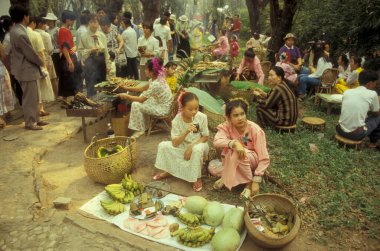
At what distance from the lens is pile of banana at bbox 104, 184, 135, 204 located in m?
4.23

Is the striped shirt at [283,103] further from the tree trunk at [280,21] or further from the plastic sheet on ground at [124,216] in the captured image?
the tree trunk at [280,21]

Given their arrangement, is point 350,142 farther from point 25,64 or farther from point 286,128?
point 25,64

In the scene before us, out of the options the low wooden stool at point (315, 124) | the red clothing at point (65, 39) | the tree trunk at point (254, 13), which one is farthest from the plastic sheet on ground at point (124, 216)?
the tree trunk at point (254, 13)

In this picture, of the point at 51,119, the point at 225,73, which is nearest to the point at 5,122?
the point at 51,119

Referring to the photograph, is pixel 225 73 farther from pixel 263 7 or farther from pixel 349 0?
pixel 263 7

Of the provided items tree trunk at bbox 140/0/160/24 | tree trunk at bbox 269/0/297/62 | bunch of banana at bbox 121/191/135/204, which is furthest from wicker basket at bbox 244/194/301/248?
tree trunk at bbox 140/0/160/24

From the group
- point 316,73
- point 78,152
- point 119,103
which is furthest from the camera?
point 316,73

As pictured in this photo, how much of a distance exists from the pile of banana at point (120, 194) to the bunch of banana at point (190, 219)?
30.2 inches

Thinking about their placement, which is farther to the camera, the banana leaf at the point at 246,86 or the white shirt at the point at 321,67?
the white shirt at the point at 321,67

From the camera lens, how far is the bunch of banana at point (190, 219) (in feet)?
12.4

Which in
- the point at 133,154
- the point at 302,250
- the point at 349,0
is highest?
the point at 349,0

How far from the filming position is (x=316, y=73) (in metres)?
9.09

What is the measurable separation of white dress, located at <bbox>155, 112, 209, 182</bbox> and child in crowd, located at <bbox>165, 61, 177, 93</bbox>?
246 centimetres

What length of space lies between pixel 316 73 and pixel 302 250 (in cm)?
671
